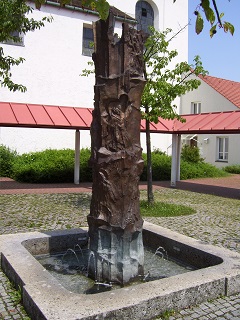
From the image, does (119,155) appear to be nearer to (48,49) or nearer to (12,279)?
(12,279)

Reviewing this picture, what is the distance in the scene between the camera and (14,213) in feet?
31.9

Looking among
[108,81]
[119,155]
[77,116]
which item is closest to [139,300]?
[119,155]

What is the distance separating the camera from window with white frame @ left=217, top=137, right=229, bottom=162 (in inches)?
1034

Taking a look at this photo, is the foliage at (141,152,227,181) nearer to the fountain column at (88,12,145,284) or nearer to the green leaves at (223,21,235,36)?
the fountain column at (88,12,145,284)

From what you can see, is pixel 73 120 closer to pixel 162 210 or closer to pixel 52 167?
pixel 52 167

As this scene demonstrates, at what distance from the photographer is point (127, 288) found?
3846 mm

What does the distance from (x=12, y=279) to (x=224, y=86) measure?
85.2ft

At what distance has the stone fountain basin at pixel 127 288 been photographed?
3.40 meters

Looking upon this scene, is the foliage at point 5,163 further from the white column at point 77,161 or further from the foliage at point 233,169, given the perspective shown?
the foliage at point 233,169

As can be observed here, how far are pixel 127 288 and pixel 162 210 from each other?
6472 mm

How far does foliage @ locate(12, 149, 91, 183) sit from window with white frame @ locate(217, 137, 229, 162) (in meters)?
11.5

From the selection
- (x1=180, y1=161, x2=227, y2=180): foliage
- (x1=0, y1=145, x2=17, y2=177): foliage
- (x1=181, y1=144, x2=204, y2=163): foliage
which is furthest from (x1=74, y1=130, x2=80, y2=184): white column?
(x1=181, y1=144, x2=204, y2=163): foliage

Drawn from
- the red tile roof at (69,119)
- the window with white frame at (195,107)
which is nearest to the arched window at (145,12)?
the window with white frame at (195,107)

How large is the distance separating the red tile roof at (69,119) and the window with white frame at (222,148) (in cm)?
1095
